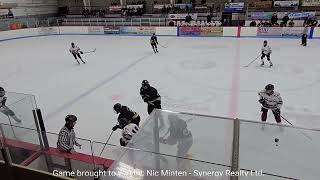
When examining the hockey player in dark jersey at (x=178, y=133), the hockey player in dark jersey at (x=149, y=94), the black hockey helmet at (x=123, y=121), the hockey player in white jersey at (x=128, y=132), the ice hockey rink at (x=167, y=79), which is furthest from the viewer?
the ice hockey rink at (x=167, y=79)

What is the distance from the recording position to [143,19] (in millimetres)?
18953

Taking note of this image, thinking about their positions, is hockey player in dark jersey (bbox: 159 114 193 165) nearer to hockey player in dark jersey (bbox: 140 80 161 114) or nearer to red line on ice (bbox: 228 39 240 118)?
hockey player in dark jersey (bbox: 140 80 161 114)

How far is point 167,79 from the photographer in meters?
8.07

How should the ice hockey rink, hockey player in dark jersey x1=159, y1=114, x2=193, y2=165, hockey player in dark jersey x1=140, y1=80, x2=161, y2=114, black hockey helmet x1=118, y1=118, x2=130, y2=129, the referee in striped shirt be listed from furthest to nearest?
the ice hockey rink → hockey player in dark jersey x1=140, y1=80, x2=161, y2=114 → black hockey helmet x1=118, y1=118, x2=130, y2=129 → the referee in striped shirt → hockey player in dark jersey x1=159, y1=114, x2=193, y2=165

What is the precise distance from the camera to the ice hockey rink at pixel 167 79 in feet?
18.9

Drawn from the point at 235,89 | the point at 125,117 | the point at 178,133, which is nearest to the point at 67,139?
the point at 125,117

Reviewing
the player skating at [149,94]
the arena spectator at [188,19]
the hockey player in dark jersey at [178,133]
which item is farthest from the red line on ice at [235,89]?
the arena spectator at [188,19]

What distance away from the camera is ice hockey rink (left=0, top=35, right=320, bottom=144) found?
18.9 feet

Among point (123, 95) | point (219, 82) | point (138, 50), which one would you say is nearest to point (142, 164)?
point (123, 95)

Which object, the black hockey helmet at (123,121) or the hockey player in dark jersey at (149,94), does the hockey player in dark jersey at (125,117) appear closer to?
the black hockey helmet at (123,121)

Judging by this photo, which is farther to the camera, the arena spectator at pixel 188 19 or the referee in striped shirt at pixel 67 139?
the arena spectator at pixel 188 19

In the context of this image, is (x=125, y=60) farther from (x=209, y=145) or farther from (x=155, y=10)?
(x=155, y=10)

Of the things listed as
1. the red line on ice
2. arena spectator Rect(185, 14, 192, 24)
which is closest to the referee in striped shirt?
the red line on ice

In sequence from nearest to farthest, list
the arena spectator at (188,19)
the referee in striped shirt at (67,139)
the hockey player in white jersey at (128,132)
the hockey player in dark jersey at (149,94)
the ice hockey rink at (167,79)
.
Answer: the referee in striped shirt at (67,139), the hockey player in white jersey at (128,132), the hockey player in dark jersey at (149,94), the ice hockey rink at (167,79), the arena spectator at (188,19)
